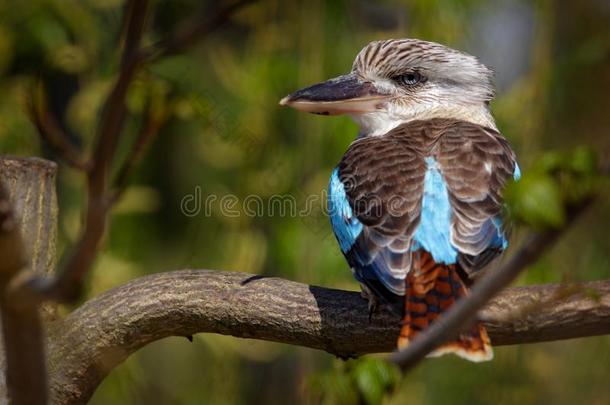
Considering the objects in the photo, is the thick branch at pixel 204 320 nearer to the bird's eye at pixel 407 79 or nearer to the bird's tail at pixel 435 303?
the bird's tail at pixel 435 303

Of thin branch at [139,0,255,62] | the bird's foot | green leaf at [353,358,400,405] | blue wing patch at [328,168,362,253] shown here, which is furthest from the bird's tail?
Answer: thin branch at [139,0,255,62]

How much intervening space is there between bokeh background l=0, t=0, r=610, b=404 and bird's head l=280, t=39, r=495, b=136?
0.48 m

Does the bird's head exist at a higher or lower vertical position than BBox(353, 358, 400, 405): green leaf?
higher

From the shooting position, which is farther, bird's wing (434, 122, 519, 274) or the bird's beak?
the bird's beak

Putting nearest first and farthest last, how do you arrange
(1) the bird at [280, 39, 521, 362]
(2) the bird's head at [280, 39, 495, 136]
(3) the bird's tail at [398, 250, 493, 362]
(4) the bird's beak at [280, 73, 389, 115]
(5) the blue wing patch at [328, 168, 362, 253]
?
1. (3) the bird's tail at [398, 250, 493, 362]
2. (1) the bird at [280, 39, 521, 362]
3. (5) the blue wing patch at [328, 168, 362, 253]
4. (4) the bird's beak at [280, 73, 389, 115]
5. (2) the bird's head at [280, 39, 495, 136]

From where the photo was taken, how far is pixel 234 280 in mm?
2604

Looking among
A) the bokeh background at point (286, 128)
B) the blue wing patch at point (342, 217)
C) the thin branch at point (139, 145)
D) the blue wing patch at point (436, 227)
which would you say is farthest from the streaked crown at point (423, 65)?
the thin branch at point (139, 145)

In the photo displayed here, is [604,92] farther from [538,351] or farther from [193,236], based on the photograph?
[193,236]

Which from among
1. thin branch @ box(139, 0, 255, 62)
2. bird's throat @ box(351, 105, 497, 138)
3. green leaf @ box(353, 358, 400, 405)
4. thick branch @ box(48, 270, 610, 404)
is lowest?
thick branch @ box(48, 270, 610, 404)

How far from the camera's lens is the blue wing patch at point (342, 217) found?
2.73 m

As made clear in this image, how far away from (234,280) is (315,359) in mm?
1460

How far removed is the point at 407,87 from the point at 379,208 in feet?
3.26

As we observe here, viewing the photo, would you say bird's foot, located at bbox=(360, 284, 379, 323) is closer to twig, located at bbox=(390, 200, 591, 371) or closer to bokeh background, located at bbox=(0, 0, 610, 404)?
bokeh background, located at bbox=(0, 0, 610, 404)

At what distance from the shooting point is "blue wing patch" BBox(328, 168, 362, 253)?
8.95ft
